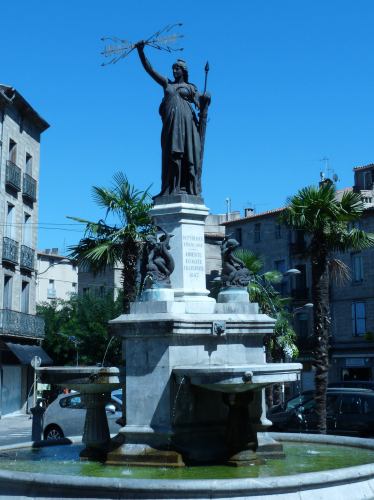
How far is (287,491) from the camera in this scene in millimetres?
7352

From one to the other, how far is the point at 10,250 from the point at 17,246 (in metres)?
1.09

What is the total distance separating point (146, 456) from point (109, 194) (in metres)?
12.2

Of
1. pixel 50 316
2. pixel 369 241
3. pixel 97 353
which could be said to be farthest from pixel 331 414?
pixel 50 316

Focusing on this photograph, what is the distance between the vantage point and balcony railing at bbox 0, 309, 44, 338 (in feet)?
121

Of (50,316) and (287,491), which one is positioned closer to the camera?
(287,491)

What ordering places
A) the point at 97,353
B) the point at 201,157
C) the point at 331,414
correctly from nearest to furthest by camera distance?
1. the point at 201,157
2. the point at 331,414
3. the point at 97,353

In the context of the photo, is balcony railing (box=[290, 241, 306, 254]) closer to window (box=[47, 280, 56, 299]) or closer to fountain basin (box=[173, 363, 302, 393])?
window (box=[47, 280, 56, 299])

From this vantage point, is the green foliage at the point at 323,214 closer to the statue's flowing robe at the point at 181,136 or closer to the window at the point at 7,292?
the statue's flowing robe at the point at 181,136

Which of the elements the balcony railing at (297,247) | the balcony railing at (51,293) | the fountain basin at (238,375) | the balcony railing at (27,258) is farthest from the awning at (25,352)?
the balcony railing at (51,293)

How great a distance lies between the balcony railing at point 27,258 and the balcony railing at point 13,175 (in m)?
3.29

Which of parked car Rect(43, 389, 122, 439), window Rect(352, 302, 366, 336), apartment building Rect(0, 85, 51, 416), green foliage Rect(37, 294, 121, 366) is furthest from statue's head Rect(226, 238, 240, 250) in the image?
window Rect(352, 302, 366, 336)

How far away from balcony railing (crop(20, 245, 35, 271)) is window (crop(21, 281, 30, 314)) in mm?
913

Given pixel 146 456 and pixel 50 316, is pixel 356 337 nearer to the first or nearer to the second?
pixel 50 316

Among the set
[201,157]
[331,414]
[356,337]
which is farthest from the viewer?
[356,337]
